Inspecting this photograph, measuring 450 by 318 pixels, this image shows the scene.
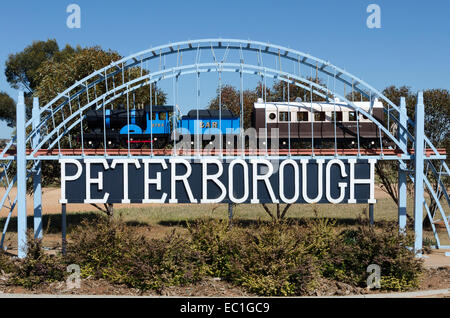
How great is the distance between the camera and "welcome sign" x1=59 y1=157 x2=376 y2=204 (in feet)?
59.3

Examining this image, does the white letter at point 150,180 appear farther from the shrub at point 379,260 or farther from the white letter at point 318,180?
the shrub at point 379,260

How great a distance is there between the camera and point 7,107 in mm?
60969

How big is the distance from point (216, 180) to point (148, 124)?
5.17 m

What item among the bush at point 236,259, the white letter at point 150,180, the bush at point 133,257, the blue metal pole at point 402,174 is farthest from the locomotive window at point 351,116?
the bush at point 133,257

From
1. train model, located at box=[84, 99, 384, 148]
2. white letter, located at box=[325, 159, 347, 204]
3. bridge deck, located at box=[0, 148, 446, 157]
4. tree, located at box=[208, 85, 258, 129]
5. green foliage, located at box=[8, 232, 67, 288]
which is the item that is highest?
tree, located at box=[208, 85, 258, 129]

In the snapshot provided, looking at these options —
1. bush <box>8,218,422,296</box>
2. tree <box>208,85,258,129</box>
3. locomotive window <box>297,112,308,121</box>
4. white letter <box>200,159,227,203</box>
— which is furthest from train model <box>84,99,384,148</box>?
tree <box>208,85,258,129</box>

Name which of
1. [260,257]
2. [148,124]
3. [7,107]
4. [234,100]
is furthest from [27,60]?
[260,257]

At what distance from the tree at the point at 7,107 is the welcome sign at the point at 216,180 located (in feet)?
159

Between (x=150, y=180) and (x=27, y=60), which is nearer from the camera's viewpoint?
(x=150, y=180)

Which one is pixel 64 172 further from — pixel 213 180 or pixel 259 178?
pixel 259 178

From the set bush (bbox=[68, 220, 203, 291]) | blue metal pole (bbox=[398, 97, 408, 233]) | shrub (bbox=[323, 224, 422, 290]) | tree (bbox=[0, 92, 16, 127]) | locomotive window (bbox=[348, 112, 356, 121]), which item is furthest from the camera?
tree (bbox=[0, 92, 16, 127])

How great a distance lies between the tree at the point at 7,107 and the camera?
2394 inches

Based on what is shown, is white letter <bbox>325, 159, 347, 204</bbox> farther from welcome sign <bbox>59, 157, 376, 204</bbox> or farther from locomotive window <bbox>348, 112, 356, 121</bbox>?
locomotive window <bbox>348, 112, 356, 121</bbox>

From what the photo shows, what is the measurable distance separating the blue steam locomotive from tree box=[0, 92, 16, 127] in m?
45.2
